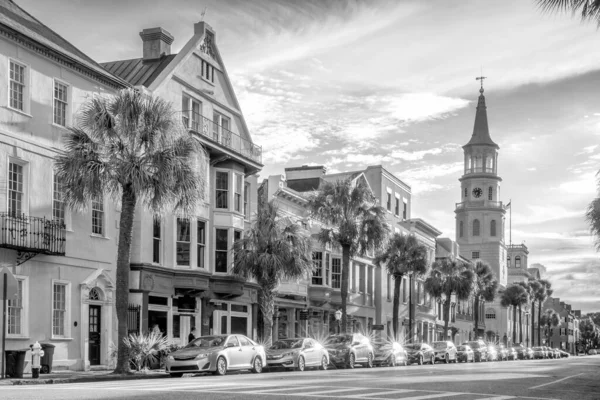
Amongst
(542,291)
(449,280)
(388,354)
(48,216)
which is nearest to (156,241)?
(48,216)

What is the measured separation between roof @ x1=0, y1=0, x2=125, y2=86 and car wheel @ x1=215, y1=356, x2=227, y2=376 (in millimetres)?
11691

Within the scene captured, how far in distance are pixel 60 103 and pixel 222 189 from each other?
1124 centimetres

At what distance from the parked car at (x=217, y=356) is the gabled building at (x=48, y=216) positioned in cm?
516

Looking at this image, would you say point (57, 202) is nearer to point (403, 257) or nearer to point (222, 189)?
point (222, 189)

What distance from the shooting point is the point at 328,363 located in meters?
34.0

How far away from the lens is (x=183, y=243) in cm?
3647

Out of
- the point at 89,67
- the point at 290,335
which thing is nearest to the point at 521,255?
the point at 290,335

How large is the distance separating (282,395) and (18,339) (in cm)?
1391

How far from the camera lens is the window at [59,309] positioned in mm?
28608

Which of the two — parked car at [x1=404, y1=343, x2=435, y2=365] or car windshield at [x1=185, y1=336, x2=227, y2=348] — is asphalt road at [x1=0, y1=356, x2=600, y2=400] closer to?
car windshield at [x1=185, y1=336, x2=227, y2=348]

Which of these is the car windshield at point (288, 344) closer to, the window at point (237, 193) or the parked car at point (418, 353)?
the window at point (237, 193)

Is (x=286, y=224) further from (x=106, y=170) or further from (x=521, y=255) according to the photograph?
(x=521, y=255)

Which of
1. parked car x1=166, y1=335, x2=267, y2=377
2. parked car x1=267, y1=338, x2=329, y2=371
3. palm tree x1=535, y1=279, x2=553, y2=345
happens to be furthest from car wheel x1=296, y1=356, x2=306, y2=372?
palm tree x1=535, y1=279, x2=553, y2=345

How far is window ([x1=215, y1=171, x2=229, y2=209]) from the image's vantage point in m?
39.0
